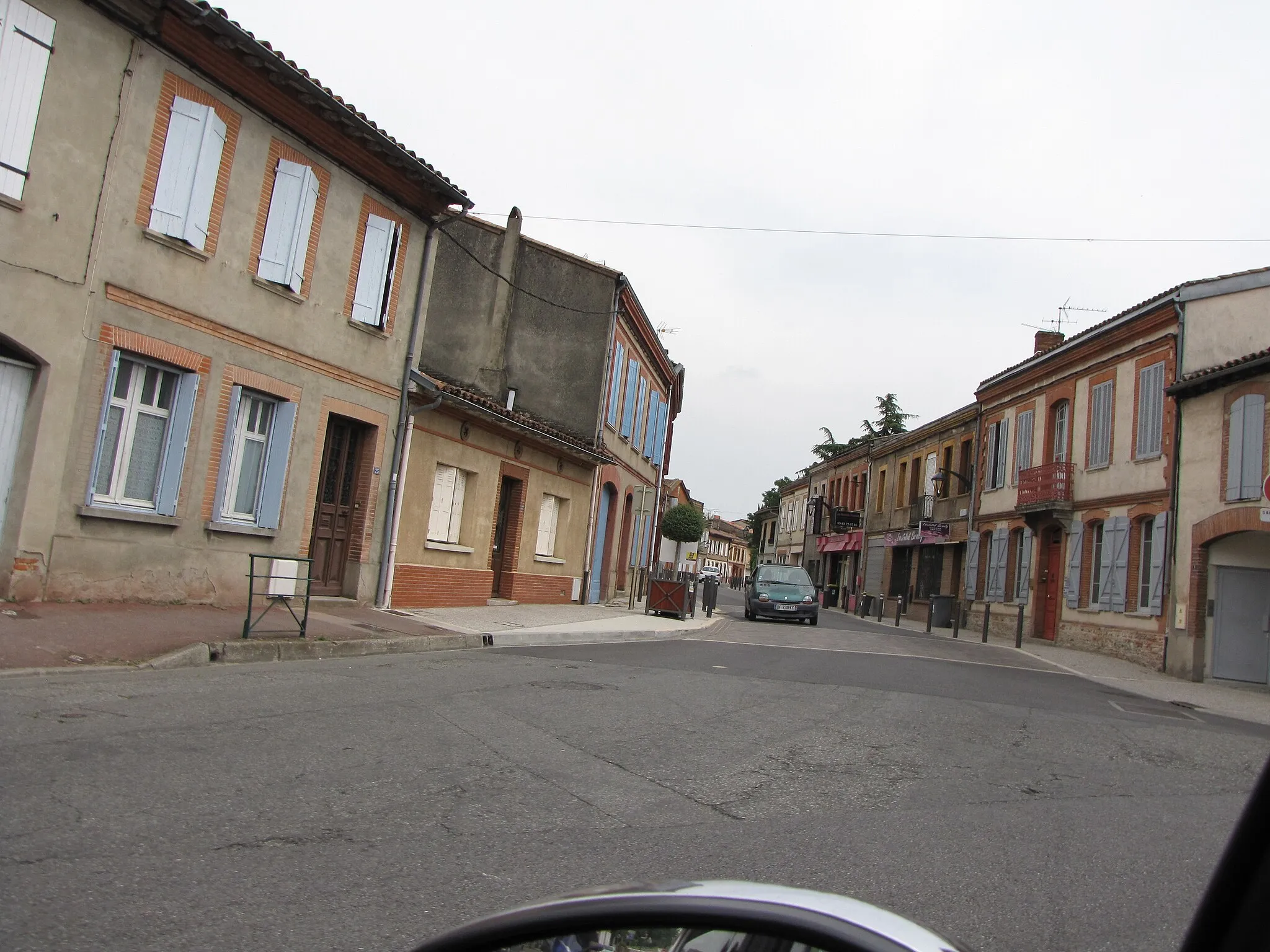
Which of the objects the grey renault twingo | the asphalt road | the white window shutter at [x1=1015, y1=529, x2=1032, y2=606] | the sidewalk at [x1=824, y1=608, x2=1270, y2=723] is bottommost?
the asphalt road

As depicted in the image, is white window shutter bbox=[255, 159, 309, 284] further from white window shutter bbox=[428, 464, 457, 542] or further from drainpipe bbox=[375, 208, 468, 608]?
white window shutter bbox=[428, 464, 457, 542]

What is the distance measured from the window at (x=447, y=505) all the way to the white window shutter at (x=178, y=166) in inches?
251

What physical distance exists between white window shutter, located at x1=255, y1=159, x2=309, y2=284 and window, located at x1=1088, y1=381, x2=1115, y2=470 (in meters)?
19.5

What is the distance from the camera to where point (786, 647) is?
17.2 metres

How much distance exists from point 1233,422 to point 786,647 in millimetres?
9575

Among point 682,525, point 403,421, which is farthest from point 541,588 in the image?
point 682,525

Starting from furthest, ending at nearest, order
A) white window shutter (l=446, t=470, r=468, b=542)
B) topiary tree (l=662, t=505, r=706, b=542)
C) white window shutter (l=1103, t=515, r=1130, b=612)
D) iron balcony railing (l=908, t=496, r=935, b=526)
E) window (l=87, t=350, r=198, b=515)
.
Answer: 1. topiary tree (l=662, t=505, r=706, b=542)
2. iron balcony railing (l=908, t=496, r=935, b=526)
3. white window shutter (l=1103, t=515, r=1130, b=612)
4. white window shutter (l=446, t=470, r=468, b=542)
5. window (l=87, t=350, r=198, b=515)

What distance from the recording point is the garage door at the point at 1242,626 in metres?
18.6

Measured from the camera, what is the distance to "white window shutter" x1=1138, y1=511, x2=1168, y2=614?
68.1 feet

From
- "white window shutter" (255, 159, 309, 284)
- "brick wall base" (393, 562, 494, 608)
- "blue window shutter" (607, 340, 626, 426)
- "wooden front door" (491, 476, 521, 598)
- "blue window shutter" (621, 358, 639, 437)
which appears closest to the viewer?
"white window shutter" (255, 159, 309, 284)

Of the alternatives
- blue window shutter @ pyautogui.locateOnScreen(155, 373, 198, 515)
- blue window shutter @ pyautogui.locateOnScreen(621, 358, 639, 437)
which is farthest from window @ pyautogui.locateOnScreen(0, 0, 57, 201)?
blue window shutter @ pyautogui.locateOnScreen(621, 358, 639, 437)

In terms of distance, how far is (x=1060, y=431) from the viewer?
90.1 feet

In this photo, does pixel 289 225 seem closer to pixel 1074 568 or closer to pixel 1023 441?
pixel 1074 568

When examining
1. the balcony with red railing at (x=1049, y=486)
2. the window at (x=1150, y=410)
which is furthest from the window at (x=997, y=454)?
the window at (x=1150, y=410)
